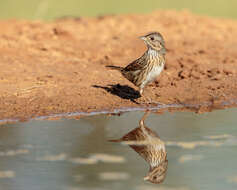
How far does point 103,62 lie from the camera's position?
11.9 meters

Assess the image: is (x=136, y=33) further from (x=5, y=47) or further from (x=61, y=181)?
(x=61, y=181)

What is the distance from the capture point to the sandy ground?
9055 mm

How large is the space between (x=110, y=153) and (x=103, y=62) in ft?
18.2

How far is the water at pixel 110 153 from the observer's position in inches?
218

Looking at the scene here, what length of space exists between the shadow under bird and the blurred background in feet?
24.4

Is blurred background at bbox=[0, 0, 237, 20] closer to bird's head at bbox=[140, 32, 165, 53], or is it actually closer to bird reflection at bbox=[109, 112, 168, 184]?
bird's head at bbox=[140, 32, 165, 53]

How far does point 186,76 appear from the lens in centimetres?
1043

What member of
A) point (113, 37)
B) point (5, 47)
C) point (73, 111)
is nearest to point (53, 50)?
point (5, 47)

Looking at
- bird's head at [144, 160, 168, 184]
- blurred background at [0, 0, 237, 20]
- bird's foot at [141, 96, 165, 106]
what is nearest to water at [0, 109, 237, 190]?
bird's head at [144, 160, 168, 184]

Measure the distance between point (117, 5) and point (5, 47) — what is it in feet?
16.4

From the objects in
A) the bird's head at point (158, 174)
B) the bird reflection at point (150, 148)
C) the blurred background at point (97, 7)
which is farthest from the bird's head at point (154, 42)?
the blurred background at point (97, 7)

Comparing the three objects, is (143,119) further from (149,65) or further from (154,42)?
(154,42)

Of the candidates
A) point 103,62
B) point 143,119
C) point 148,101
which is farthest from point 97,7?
point 143,119

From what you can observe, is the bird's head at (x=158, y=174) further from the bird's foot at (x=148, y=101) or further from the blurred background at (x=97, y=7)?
the blurred background at (x=97, y=7)
